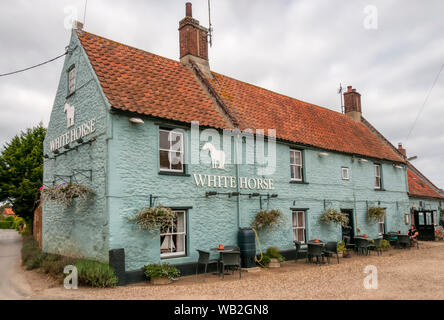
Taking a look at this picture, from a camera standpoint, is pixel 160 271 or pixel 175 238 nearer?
pixel 160 271

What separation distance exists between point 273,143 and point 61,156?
28.0ft

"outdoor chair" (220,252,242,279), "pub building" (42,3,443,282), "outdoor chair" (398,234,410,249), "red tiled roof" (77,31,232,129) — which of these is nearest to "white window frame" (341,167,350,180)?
"pub building" (42,3,443,282)

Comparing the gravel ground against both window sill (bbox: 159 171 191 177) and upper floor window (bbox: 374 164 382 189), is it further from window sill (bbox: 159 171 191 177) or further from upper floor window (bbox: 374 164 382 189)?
upper floor window (bbox: 374 164 382 189)

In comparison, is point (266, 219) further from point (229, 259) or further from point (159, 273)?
point (159, 273)

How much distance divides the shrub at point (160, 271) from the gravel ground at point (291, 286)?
0.90 feet

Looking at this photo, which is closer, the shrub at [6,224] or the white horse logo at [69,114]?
the white horse logo at [69,114]

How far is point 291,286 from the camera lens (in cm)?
958

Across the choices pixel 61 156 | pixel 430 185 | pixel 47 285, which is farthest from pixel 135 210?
pixel 430 185

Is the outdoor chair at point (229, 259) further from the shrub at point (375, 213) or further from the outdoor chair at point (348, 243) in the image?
the shrub at point (375, 213)

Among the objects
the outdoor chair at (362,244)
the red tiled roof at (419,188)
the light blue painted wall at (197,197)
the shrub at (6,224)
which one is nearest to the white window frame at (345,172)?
the light blue painted wall at (197,197)

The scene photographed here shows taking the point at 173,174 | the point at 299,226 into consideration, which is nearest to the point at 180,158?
the point at 173,174

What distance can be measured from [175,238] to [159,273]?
63.3 inches

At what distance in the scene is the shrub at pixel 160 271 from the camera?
10.2 metres
